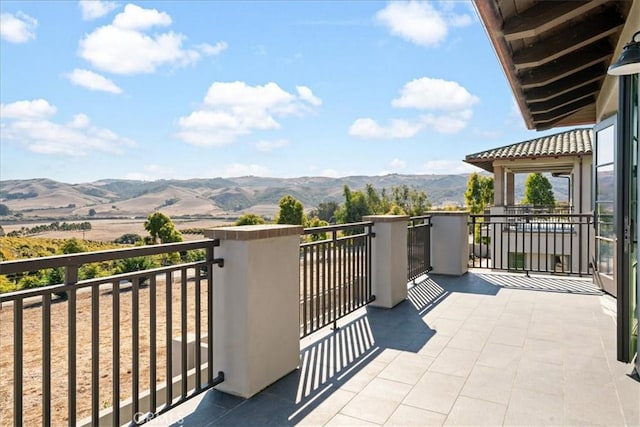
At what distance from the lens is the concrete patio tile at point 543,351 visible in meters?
3.02

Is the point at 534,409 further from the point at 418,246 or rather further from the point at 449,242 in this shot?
the point at 449,242

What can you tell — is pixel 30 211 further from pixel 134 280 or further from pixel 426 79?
pixel 134 280

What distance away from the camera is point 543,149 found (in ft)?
41.7

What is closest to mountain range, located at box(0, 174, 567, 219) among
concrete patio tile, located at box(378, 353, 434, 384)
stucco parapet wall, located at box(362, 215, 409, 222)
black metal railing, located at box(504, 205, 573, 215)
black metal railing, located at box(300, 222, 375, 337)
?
black metal railing, located at box(504, 205, 573, 215)

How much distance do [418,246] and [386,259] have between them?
5.07 feet

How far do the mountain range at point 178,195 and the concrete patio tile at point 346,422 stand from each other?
41.5 meters

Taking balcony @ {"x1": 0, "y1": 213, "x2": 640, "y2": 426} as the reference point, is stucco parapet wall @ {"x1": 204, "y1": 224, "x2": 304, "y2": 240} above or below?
above

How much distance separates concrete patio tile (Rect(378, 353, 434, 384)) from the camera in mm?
2662

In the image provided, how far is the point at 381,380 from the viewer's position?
263 cm

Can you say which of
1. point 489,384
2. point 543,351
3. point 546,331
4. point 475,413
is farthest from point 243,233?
point 546,331

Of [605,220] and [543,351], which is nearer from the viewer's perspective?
[543,351]

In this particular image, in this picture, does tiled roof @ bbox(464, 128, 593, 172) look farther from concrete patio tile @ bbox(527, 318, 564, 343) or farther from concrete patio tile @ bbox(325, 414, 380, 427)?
concrete patio tile @ bbox(325, 414, 380, 427)

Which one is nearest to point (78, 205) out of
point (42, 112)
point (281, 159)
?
point (42, 112)

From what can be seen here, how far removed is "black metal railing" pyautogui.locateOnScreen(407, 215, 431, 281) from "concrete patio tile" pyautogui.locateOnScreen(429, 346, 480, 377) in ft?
7.30
